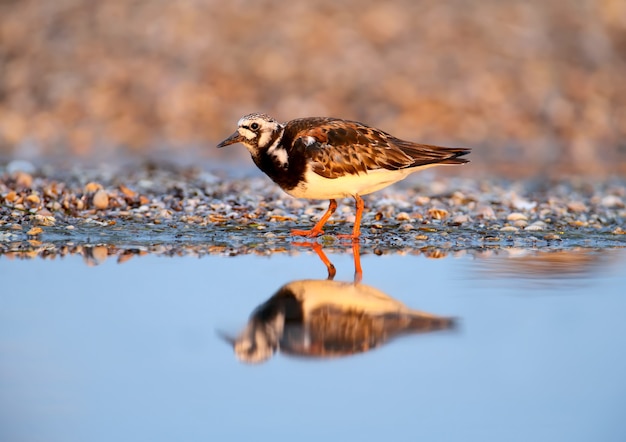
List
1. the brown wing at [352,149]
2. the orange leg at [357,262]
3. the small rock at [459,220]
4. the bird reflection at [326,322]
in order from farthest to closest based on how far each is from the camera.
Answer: the small rock at [459,220] < the brown wing at [352,149] < the orange leg at [357,262] < the bird reflection at [326,322]

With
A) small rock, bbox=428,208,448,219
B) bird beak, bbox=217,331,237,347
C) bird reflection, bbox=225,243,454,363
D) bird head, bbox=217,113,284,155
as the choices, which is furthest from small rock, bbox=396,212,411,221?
bird beak, bbox=217,331,237,347

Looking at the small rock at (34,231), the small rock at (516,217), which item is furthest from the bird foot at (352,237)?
the small rock at (34,231)

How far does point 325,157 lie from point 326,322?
3.57 meters

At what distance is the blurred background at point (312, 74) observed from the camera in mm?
21141

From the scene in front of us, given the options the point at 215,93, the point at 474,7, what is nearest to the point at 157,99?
the point at 215,93

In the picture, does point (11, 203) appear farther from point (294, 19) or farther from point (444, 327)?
point (294, 19)

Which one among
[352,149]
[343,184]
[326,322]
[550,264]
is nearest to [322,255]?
[343,184]

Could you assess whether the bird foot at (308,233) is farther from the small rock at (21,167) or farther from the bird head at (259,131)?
the small rock at (21,167)

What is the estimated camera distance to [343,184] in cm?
1114

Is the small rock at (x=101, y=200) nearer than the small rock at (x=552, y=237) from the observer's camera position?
No

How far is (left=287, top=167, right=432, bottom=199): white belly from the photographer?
36.1 ft

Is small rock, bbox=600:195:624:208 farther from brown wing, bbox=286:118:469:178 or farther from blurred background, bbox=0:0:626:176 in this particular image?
blurred background, bbox=0:0:626:176

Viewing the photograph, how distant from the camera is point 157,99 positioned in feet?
72.2

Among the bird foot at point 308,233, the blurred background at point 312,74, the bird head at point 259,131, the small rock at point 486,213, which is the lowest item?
the bird foot at point 308,233
